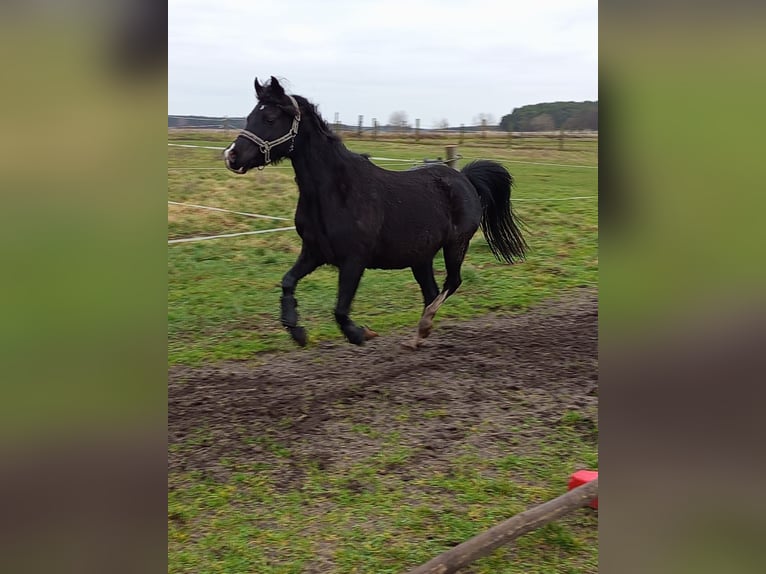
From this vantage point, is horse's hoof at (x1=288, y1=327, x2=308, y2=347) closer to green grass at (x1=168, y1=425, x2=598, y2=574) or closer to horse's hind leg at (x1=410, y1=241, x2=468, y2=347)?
horse's hind leg at (x1=410, y1=241, x2=468, y2=347)

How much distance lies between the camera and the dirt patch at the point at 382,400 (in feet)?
12.0

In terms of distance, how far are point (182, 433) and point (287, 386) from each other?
844 millimetres

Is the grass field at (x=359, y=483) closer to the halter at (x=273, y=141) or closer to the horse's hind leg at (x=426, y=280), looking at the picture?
the horse's hind leg at (x=426, y=280)

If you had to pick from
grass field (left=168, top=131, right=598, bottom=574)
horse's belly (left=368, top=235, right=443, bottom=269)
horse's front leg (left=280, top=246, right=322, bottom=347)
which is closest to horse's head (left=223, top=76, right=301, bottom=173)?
grass field (left=168, top=131, right=598, bottom=574)

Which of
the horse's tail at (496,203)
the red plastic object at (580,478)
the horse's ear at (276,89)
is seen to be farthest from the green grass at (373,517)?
the horse's tail at (496,203)

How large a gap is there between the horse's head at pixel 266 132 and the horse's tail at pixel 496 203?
76.2 inches

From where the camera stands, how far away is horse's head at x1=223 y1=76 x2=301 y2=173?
4.58 metres

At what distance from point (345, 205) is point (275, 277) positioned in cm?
297

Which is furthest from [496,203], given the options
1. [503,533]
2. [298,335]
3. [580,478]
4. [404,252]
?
[503,533]

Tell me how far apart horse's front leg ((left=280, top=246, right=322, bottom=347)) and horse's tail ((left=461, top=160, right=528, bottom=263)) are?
70.7 inches
